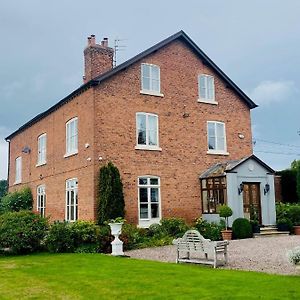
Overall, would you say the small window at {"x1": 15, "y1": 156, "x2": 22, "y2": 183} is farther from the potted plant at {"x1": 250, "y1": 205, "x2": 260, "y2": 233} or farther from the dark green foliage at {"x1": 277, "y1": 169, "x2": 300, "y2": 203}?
the dark green foliage at {"x1": 277, "y1": 169, "x2": 300, "y2": 203}

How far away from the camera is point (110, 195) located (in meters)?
19.2

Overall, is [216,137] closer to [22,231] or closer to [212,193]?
[212,193]

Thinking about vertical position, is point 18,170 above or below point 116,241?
above

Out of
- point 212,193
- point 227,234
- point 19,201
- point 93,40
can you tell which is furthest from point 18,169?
point 227,234

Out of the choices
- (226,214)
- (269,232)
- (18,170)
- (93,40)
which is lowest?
(269,232)

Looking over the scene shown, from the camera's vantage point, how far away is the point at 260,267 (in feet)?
38.8

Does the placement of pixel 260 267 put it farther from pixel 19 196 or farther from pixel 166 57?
pixel 19 196

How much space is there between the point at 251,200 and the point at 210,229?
10.1ft

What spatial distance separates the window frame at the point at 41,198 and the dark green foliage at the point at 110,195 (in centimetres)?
794

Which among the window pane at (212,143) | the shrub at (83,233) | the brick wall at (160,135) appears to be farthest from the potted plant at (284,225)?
the shrub at (83,233)

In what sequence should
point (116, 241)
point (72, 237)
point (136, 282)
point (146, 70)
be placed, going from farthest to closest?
point (146, 70) < point (72, 237) < point (116, 241) < point (136, 282)

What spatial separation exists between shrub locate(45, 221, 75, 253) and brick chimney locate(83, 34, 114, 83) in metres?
8.96

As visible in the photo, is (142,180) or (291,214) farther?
(291,214)

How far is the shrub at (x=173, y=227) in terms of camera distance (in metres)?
20.1
